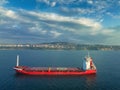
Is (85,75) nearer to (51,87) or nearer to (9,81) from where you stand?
(51,87)

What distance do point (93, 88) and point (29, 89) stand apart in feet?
74.8

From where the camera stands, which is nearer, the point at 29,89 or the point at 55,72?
the point at 29,89

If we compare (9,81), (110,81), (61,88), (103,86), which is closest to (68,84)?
(61,88)

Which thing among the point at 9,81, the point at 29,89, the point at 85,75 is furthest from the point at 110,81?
the point at 9,81

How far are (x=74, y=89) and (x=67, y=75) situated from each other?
25.9m

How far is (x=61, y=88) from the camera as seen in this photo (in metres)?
73.8

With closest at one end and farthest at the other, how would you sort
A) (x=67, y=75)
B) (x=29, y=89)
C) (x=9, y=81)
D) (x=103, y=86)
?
1. (x=29, y=89)
2. (x=103, y=86)
3. (x=9, y=81)
4. (x=67, y=75)

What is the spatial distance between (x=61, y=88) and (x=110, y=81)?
920 inches

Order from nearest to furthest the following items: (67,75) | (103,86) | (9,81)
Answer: (103,86), (9,81), (67,75)

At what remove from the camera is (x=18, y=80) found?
87062 millimetres

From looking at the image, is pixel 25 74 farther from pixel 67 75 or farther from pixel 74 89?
pixel 74 89

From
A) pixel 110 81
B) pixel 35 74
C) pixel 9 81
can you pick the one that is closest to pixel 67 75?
pixel 35 74

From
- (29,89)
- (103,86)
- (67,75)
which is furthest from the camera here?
(67,75)

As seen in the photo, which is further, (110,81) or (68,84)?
(110,81)
